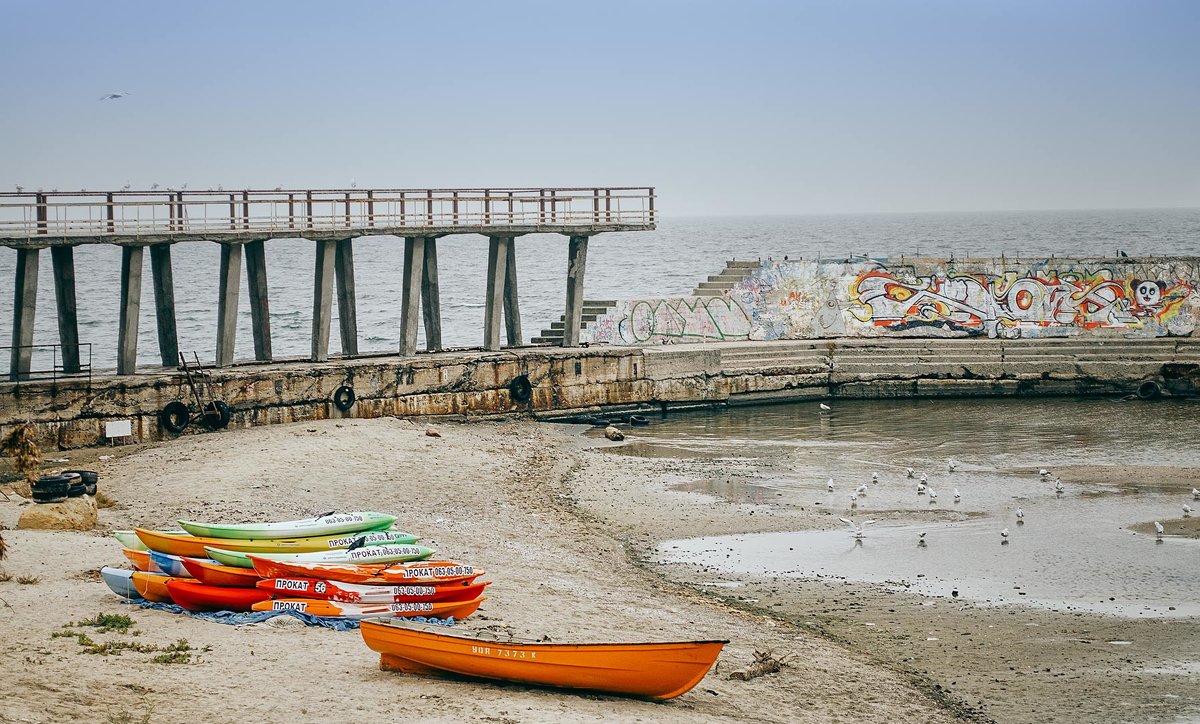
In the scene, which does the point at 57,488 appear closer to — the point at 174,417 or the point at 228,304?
the point at 174,417

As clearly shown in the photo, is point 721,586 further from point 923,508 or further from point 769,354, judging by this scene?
point 769,354

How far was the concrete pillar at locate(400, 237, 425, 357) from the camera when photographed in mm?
36344

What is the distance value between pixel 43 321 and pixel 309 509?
227 feet

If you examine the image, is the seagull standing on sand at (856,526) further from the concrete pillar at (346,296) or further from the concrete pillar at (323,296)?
the concrete pillar at (346,296)

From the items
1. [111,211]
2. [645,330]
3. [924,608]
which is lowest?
[924,608]

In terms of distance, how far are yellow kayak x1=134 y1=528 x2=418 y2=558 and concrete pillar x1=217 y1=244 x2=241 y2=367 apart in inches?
650

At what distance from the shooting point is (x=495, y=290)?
38.4m

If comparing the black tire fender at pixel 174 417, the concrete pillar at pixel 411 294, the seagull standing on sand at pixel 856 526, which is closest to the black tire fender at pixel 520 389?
the concrete pillar at pixel 411 294

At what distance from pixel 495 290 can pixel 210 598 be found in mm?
23205

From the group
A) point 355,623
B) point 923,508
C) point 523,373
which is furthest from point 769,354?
point 355,623

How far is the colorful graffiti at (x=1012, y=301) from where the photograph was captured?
41.2 m

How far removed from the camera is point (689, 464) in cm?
2975

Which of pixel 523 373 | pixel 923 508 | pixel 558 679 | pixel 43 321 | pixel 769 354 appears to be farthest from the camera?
pixel 43 321

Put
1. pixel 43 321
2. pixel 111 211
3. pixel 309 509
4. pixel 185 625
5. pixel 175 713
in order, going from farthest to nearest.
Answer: pixel 43 321 → pixel 111 211 → pixel 309 509 → pixel 185 625 → pixel 175 713
